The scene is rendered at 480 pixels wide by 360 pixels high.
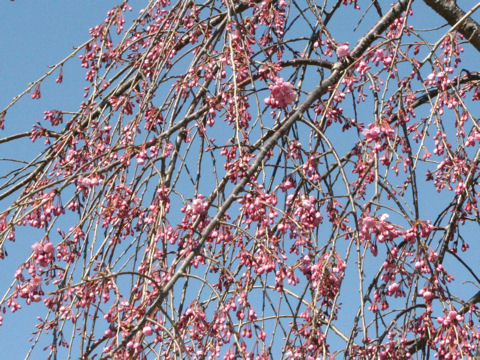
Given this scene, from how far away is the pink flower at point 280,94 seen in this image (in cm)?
313

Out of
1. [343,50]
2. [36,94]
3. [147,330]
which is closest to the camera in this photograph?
[147,330]

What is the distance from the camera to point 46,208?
2.97m

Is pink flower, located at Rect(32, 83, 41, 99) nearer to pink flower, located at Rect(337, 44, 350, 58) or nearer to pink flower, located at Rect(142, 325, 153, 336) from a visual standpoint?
pink flower, located at Rect(337, 44, 350, 58)

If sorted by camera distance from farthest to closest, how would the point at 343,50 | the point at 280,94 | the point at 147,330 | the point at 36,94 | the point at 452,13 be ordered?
the point at 452,13 → the point at 36,94 → the point at 343,50 → the point at 280,94 → the point at 147,330

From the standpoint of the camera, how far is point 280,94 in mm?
3152

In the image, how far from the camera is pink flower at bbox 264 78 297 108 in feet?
10.3

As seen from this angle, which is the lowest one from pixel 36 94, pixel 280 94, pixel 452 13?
pixel 280 94

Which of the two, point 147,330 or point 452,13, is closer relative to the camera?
point 147,330

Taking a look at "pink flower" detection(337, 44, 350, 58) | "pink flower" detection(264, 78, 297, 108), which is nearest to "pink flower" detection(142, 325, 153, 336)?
"pink flower" detection(264, 78, 297, 108)

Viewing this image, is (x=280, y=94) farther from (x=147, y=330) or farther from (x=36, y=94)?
(x=36, y=94)

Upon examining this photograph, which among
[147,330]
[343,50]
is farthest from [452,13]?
[147,330]

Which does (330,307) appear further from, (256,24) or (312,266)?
(256,24)

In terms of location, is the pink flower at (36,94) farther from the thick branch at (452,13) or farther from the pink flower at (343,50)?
the thick branch at (452,13)

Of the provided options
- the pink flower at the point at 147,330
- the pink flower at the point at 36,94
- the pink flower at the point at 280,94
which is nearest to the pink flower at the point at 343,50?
the pink flower at the point at 280,94
